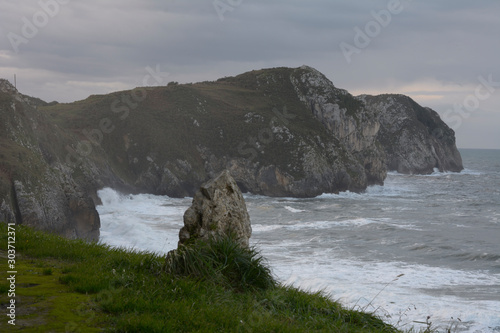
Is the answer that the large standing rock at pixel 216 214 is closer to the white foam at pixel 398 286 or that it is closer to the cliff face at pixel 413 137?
the white foam at pixel 398 286

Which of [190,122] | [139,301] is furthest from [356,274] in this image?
[190,122]

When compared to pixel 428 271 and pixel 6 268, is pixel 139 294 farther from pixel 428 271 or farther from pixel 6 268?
pixel 428 271

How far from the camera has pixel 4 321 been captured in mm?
4246

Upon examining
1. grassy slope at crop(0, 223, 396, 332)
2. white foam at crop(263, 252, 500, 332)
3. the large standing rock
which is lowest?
white foam at crop(263, 252, 500, 332)

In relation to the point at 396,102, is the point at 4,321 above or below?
below

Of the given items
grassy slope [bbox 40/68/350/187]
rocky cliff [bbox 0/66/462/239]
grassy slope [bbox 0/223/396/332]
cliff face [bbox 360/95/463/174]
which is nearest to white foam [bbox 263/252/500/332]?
grassy slope [bbox 0/223/396/332]

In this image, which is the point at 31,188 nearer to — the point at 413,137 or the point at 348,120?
the point at 348,120

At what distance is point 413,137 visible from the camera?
111062 mm

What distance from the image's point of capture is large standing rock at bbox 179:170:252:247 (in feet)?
23.8

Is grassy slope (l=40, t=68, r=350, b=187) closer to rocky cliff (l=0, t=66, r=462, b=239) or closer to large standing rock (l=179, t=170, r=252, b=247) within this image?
rocky cliff (l=0, t=66, r=462, b=239)

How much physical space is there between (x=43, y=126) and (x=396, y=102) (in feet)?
322

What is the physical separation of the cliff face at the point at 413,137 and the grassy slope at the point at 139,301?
10603 centimetres

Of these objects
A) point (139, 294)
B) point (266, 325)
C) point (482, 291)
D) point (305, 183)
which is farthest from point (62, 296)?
point (305, 183)

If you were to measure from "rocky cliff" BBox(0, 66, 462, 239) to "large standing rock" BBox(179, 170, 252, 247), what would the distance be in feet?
72.3
